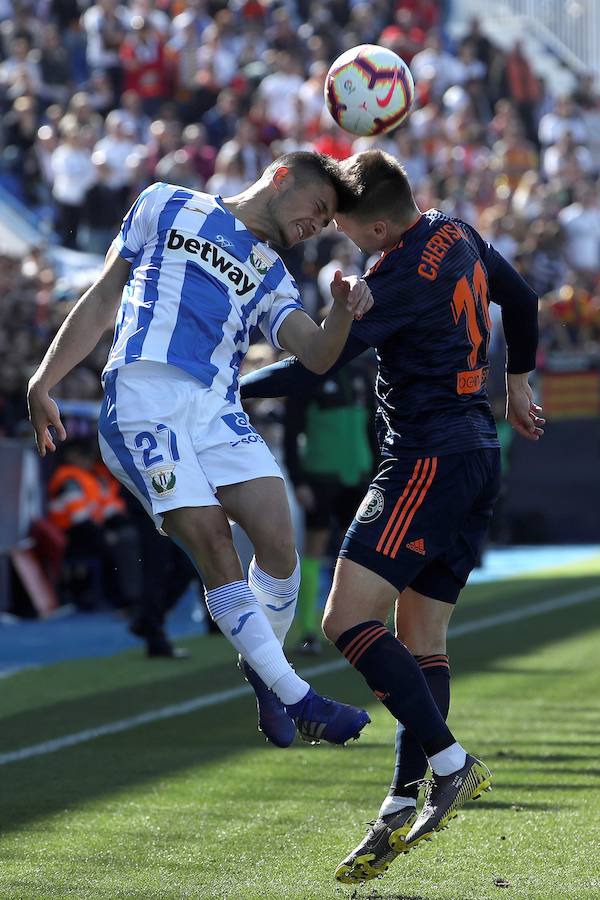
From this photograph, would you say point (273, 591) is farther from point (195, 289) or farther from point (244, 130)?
point (244, 130)

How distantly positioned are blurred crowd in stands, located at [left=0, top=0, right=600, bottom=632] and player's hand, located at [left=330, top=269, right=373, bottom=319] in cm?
1081

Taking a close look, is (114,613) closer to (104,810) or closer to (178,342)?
(104,810)

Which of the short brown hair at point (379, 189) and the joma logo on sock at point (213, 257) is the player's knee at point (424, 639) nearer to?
the joma logo on sock at point (213, 257)

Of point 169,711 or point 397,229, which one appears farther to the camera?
point 169,711

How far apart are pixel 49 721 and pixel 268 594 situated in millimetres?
3506

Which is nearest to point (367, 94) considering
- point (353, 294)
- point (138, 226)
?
point (138, 226)

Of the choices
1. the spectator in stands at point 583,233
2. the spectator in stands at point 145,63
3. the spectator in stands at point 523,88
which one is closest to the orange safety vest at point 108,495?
the spectator in stands at point 145,63

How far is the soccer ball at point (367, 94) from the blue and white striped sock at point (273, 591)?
74.1 inches

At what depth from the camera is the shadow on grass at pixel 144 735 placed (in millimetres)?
6547

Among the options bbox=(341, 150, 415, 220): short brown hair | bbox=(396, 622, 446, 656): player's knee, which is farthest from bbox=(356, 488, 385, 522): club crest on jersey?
bbox=(341, 150, 415, 220): short brown hair

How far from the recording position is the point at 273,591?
5.36 m

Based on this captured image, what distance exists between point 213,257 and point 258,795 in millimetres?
2341

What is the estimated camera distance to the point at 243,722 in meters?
8.30

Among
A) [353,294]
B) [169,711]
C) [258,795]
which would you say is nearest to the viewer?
[353,294]
